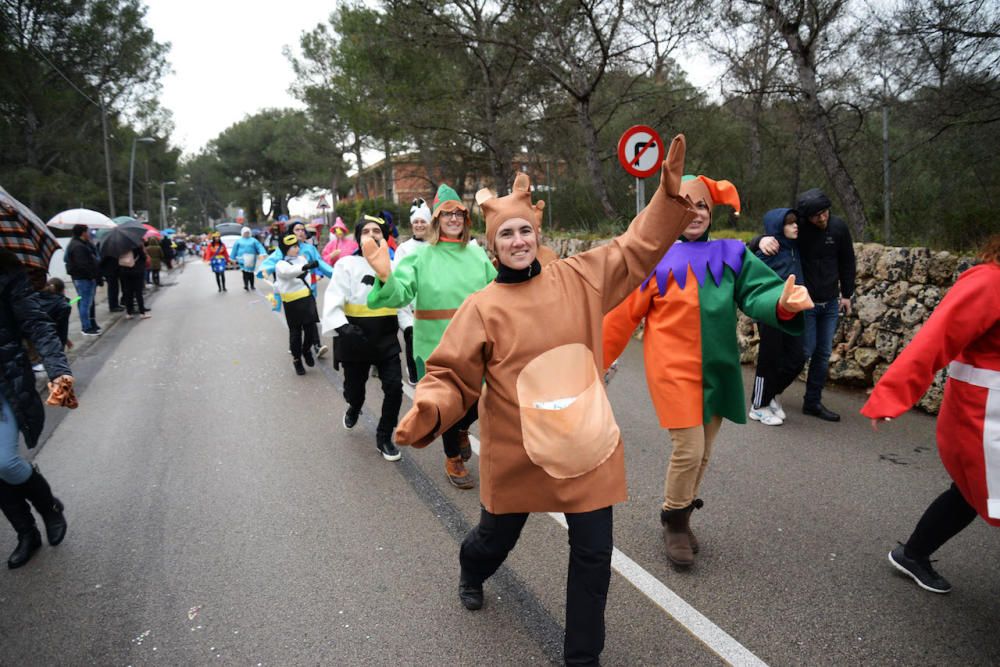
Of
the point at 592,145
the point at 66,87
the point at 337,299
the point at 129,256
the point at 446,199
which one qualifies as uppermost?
the point at 66,87

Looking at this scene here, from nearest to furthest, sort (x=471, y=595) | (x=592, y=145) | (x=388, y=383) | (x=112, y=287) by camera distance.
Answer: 1. (x=471, y=595)
2. (x=388, y=383)
3. (x=592, y=145)
4. (x=112, y=287)

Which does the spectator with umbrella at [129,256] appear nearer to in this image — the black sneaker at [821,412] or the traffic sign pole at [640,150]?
the traffic sign pole at [640,150]

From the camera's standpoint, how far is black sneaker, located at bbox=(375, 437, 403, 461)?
202 inches

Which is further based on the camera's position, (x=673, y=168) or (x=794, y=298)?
(x=794, y=298)

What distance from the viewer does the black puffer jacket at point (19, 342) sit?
3453mm

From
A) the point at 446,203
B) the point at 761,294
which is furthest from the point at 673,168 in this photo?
the point at 446,203

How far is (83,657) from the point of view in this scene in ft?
9.39

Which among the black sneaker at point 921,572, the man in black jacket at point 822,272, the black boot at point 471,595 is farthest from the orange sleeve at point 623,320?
the man in black jacket at point 822,272

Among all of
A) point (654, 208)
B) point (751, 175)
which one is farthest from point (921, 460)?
point (751, 175)

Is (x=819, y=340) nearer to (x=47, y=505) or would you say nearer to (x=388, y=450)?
(x=388, y=450)

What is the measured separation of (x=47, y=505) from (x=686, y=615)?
3.64 m

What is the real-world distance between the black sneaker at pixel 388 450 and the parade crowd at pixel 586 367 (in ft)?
1.54

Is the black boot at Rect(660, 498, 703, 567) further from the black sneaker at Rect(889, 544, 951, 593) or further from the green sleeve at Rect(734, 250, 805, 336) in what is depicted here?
the green sleeve at Rect(734, 250, 805, 336)

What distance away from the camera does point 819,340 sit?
5.83 metres
